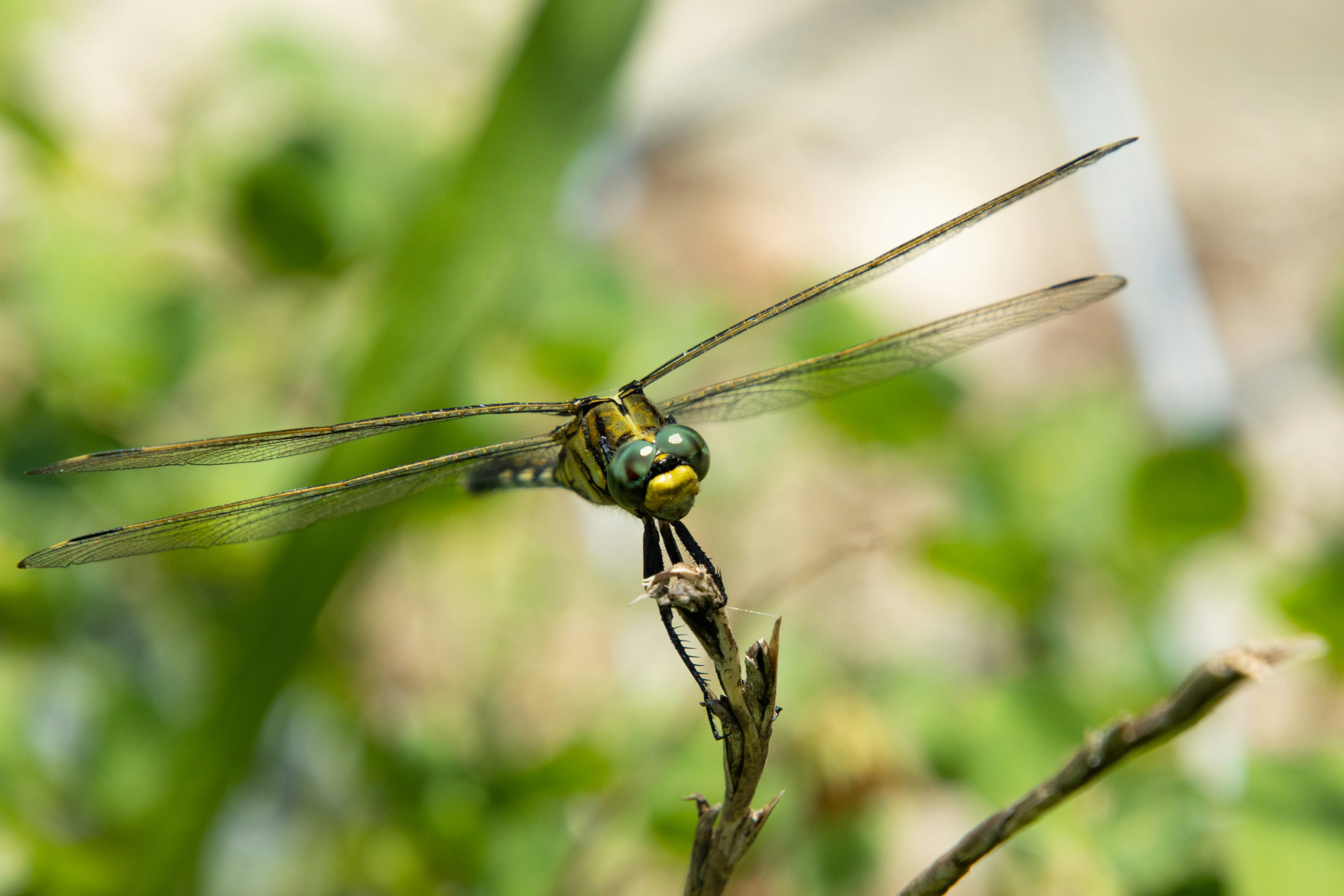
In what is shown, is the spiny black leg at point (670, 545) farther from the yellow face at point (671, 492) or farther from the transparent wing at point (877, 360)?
the transparent wing at point (877, 360)

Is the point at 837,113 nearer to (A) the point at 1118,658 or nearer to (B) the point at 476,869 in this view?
(A) the point at 1118,658

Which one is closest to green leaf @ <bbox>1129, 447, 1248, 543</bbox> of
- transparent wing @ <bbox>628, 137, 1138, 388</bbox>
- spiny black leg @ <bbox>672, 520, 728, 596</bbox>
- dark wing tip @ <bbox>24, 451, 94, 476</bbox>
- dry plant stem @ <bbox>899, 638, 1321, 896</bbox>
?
transparent wing @ <bbox>628, 137, 1138, 388</bbox>

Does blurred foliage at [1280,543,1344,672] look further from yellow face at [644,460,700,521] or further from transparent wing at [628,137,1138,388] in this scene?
yellow face at [644,460,700,521]

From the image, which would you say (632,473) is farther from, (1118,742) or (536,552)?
(536,552)

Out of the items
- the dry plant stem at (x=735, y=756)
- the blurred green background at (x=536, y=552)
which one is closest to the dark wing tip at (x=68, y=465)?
the blurred green background at (x=536, y=552)

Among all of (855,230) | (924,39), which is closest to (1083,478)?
(855,230)

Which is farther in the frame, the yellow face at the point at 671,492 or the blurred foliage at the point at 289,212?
the blurred foliage at the point at 289,212
